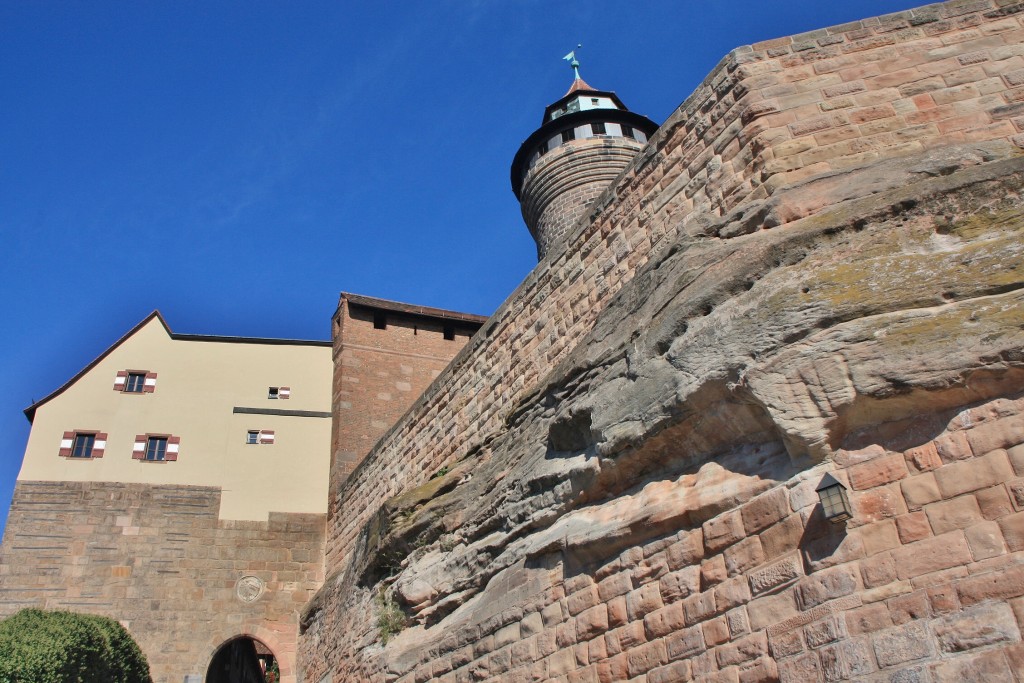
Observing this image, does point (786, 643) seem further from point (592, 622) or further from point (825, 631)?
point (592, 622)

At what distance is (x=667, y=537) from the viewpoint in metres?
5.99

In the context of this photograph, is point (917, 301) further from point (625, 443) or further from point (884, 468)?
point (625, 443)

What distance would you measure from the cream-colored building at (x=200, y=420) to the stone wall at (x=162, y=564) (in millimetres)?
332

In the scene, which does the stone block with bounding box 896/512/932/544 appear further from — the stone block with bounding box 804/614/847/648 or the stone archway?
the stone archway

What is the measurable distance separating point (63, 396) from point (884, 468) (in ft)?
49.5

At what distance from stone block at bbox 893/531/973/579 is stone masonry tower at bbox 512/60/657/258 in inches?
587

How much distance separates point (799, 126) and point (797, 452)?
2931 mm

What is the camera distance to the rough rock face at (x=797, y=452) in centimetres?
464

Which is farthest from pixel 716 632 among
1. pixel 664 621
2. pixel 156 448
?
pixel 156 448

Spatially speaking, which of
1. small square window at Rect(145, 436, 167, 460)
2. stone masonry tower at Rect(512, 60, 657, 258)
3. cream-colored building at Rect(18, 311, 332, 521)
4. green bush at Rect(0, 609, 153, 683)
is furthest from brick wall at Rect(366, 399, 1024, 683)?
stone masonry tower at Rect(512, 60, 657, 258)

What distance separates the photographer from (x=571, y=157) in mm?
20500

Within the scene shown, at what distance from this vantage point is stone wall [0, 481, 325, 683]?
46.2 feet

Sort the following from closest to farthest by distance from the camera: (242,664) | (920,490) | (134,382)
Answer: (920,490)
(134,382)
(242,664)

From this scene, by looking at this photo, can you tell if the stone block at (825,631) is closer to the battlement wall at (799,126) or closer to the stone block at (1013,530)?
the stone block at (1013,530)
